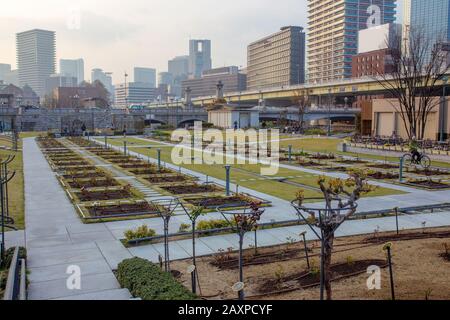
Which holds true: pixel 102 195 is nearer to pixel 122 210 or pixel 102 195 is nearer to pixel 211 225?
pixel 122 210

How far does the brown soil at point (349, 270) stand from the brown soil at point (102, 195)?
1017 cm

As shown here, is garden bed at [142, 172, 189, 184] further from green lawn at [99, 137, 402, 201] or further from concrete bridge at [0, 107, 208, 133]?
concrete bridge at [0, 107, 208, 133]

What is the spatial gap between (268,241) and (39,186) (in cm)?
1551

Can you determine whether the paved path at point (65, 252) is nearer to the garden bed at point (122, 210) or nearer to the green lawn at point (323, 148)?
the garden bed at point (122, 210)

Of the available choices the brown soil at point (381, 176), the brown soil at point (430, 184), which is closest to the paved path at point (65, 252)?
the brown soil at point (430, 184)

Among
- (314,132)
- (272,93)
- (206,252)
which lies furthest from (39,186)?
(272,93)

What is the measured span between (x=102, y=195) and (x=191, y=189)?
4.45 metres

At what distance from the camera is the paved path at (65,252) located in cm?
1032

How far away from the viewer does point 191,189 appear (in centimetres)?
2417

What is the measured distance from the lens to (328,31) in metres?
185

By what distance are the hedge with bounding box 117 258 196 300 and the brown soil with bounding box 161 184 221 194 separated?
40.9 ft

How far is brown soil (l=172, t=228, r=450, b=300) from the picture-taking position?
10000mm

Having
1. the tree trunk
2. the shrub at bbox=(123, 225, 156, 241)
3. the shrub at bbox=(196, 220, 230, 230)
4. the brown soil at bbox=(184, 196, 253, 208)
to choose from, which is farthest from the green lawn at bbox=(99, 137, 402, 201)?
the tree trunk

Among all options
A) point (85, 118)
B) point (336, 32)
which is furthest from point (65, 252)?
point (336, 32)
